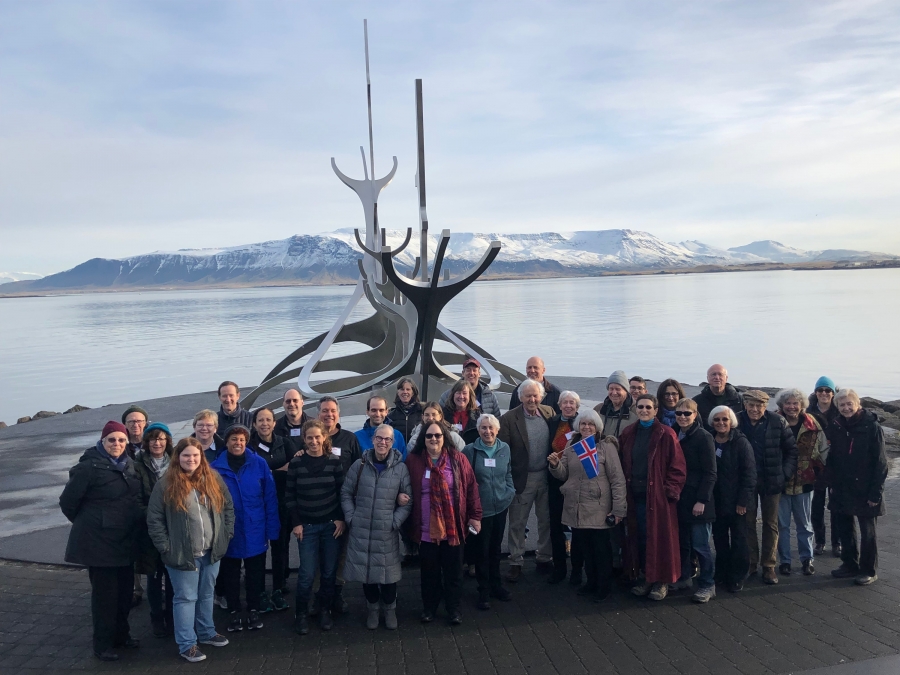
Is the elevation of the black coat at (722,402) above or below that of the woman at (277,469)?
above

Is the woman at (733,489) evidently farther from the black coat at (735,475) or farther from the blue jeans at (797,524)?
the blue jeans at (797,524)

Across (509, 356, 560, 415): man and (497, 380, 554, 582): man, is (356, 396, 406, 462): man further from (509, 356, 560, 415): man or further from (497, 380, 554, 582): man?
(509, 356, 560, 415): man

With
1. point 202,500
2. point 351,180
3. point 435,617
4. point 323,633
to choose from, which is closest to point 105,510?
point 202,500

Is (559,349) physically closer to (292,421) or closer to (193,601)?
(292,421)

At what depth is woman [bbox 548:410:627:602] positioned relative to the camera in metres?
5.02

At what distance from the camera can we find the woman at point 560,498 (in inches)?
208

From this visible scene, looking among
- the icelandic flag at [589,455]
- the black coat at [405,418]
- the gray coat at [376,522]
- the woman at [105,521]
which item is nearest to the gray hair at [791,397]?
the icelandic flag at [589,455]

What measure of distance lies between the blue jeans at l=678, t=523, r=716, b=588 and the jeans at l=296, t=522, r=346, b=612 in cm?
250

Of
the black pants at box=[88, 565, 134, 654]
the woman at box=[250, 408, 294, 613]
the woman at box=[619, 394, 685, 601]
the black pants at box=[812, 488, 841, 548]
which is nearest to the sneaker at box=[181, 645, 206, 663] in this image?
the black pants at box=[88, 565, 134, 654]

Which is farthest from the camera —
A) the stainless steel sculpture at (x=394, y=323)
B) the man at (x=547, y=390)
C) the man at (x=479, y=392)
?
the stainless steel sculpture at (x=394, y=323)

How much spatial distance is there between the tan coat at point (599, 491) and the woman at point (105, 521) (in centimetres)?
294

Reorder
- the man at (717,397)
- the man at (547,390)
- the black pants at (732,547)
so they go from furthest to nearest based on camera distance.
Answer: the man at (547,390)
the man at (717,397)
the black pants at (732,547)

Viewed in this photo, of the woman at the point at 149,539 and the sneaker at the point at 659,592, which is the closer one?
the woman at the point at 149,539

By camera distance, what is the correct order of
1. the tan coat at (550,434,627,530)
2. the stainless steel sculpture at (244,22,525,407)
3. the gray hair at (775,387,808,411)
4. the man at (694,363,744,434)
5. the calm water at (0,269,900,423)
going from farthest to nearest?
the calm water at (0,269,900,423) → the stainless steel sculpture at (244,22,525,407) → the man at (694,363,744,434) → the gray hair at (775,387,808,411) → the tan coat at (550,434,627,530)
